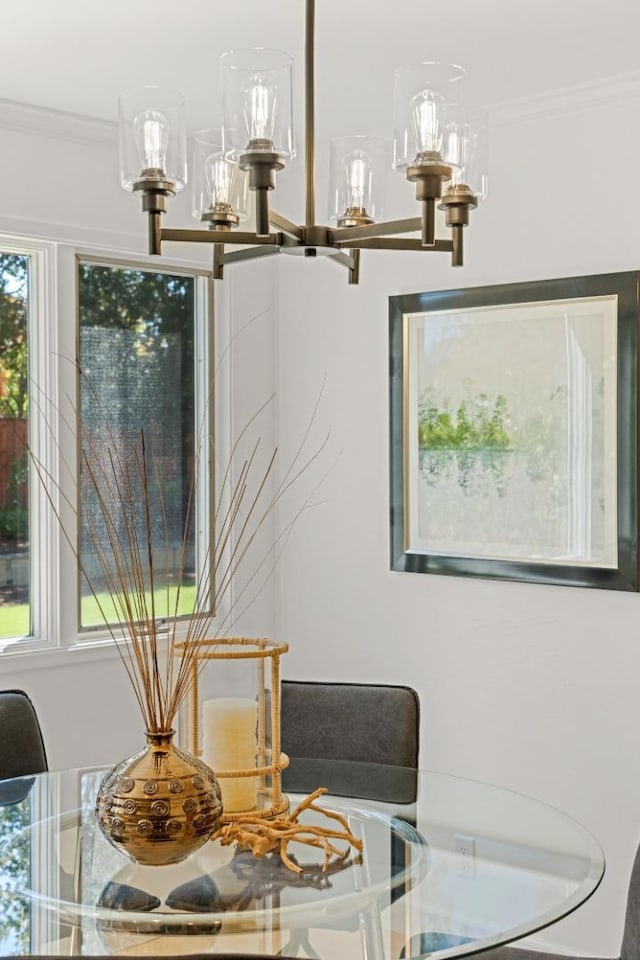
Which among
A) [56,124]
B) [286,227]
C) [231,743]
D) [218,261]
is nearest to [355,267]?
[218,261]

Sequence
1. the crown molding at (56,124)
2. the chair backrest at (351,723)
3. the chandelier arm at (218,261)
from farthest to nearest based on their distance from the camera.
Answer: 1. the crown molding at (56,124)
2. the chair backrest at (351,723)
3. the chandelier arm at (218,261)

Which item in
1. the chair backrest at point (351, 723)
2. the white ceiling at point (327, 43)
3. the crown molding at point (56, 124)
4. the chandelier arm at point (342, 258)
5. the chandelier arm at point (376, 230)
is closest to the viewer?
the chandelier arm at point (376, 230)

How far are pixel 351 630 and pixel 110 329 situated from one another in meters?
1.37

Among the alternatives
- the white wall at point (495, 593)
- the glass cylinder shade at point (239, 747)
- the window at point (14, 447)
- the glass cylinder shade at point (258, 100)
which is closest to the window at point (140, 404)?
the window at point (14, 447)

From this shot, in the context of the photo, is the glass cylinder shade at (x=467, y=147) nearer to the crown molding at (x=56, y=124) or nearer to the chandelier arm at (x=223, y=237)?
the chandelier arm at (x=223, y=237)

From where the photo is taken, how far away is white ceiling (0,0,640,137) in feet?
9.05

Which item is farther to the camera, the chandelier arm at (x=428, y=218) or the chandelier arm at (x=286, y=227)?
the chandelier arm at (x=286, y=227)

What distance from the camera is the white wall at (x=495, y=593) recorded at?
339 cm

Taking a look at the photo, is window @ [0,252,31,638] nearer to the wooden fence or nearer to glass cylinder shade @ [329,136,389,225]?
the wooden fence

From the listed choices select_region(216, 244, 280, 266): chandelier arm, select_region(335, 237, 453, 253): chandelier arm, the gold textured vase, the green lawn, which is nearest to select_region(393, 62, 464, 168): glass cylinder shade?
select_region(335, 237, 453, 253): chandelier arm

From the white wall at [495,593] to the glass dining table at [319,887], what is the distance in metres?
1.09

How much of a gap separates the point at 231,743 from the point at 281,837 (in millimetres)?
230

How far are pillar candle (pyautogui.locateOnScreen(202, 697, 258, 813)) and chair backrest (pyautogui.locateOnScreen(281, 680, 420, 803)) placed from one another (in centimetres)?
68

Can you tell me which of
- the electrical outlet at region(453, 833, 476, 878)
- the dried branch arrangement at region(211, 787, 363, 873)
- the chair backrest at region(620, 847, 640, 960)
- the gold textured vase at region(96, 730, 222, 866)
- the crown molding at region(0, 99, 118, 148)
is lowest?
the chair backrest at region(620, 847, 640, 960)
